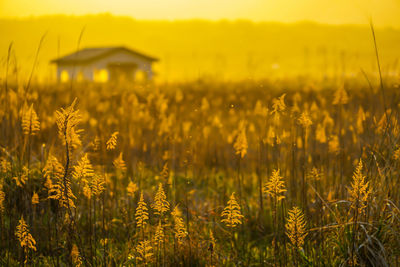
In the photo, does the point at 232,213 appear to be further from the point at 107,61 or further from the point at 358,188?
the point at 107,61

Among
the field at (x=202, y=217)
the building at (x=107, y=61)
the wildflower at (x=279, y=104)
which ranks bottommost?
the field at (x=202, y=217)

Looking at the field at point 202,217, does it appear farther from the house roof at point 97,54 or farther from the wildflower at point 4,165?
the house roof at point 97,54

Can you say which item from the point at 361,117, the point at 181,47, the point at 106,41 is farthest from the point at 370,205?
the point at 106,41

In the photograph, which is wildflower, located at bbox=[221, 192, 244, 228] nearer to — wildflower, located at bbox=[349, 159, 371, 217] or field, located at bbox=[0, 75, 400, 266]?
field, located at bbox=[0, 75, 400, 266]

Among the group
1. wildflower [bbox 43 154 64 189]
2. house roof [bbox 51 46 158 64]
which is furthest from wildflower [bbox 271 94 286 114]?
house roof [bbox 51 46 158 64]

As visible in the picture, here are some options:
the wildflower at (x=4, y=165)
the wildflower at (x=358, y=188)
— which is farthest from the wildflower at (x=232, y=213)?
the wildflower at (x=4, y=165)

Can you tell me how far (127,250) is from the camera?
283 cm

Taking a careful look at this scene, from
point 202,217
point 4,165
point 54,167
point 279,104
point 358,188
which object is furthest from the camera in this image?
point 202,217

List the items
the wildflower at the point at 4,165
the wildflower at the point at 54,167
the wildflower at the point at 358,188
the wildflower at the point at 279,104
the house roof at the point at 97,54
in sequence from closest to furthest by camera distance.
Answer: the wildflower at the point at 358,188
the wildflower at the point at 54,167
the wildflower at the point at 279,104
the wildflower at the point at 4,165
the house roof at the point at 97,54

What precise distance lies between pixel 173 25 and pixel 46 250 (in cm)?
16454

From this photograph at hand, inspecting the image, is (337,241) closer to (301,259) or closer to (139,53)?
(301,259)

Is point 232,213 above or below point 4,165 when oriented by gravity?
below

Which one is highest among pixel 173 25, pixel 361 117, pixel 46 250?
pixel 173 25

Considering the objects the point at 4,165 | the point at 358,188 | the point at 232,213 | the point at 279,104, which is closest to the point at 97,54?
the point at 4,165
